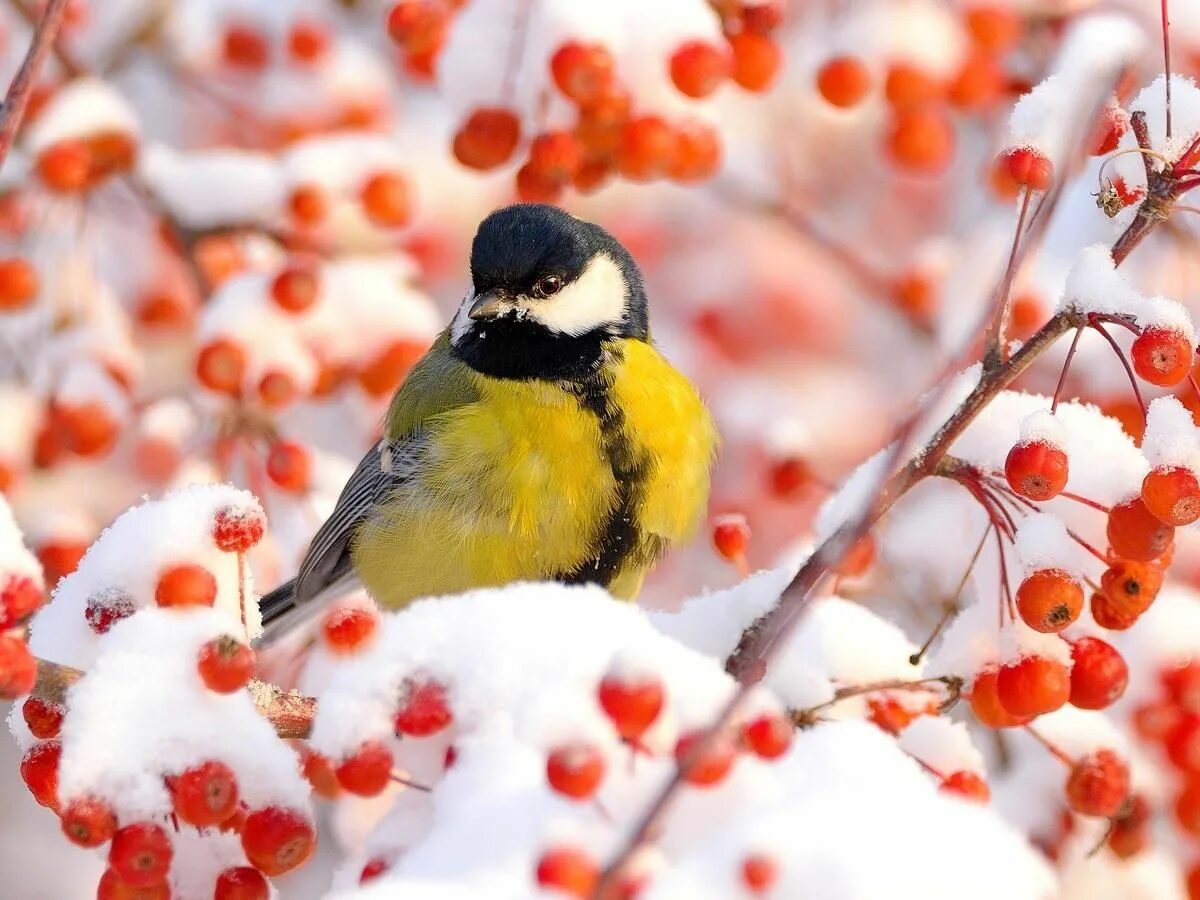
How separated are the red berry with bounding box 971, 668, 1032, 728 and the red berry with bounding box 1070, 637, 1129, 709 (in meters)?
0.07

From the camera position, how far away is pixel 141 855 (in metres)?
1.36

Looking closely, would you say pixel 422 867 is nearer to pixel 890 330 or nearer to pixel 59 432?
pixel 59 432

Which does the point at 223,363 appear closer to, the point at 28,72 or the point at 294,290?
the point at 294,290

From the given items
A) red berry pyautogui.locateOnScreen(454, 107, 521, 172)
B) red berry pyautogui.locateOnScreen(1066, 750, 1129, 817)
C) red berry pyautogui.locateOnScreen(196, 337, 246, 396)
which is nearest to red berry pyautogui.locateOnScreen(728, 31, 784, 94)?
red berry pyautogui.locateOnScreen(454, 107, 521, 172)

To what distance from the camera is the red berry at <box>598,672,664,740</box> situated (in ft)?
3.94

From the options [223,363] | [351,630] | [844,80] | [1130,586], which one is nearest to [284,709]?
[351,630]

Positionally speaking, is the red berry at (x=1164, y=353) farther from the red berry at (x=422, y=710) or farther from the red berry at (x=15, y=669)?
the red berry at (x=15, y=669)

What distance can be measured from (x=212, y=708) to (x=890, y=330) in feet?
11.9

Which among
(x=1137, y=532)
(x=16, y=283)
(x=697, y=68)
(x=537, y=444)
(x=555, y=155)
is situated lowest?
(x=16, y=283)

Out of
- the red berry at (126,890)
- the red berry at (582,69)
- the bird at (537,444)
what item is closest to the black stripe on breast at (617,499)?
the bird at (537,444)

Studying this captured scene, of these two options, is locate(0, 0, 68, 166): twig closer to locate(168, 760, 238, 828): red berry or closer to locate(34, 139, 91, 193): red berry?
locate(168, 760, 238, 828): red berry

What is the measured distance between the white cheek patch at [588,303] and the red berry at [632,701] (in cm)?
164

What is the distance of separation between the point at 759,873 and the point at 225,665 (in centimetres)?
56

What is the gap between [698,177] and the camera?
8.98 ft
